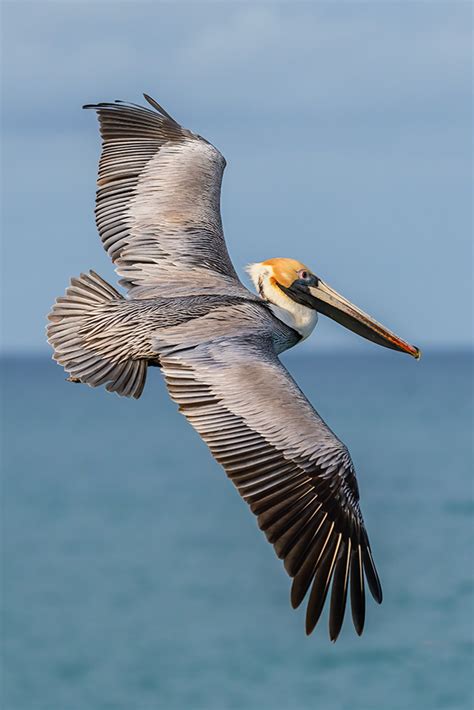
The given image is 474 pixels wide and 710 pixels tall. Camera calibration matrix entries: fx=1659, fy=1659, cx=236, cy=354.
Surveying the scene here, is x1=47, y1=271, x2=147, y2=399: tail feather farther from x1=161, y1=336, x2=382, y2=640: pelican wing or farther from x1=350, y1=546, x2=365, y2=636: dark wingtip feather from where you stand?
x1=350, y1=546, x2=365, y2=636: dark wingtip feather

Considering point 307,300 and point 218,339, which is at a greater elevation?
point 307,300

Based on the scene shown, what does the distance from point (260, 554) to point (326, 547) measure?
39.0 metres

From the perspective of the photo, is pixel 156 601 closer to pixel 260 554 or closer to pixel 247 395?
pixel 260 554

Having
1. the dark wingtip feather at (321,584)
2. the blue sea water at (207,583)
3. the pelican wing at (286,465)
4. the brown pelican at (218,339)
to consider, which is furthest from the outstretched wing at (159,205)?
the blue sea water at (207,583)

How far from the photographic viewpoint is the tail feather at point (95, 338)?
336 inches

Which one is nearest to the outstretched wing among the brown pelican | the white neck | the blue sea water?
the brown pelican

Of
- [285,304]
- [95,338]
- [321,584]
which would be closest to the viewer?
[321,584]

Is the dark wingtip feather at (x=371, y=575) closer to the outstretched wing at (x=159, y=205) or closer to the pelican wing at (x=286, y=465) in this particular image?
the pelican wing at (x=286, y=465)

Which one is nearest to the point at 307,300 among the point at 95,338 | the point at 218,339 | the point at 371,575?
the point at 218,339

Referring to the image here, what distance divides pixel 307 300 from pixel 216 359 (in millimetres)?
1529

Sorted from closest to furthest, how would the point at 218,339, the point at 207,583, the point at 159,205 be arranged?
the point at 218,339
the point at 159,205
the point at 207,583

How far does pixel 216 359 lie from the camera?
8305 millimetres

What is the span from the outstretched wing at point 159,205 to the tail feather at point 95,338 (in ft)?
0.83

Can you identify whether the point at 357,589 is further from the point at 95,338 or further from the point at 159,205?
the point at 159,205
